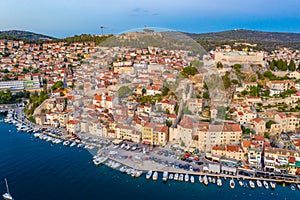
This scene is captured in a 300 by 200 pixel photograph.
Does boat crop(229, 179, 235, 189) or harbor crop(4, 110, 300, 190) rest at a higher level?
harbor crop(4, 110, 300, 190)

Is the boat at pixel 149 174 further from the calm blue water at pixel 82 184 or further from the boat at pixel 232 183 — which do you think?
the boat at pixel 232 183

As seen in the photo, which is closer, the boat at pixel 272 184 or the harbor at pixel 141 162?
the boat at pixel 272 184

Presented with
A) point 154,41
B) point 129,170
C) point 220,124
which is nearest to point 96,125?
point 129,170

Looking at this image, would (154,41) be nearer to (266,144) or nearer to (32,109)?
(266,144)

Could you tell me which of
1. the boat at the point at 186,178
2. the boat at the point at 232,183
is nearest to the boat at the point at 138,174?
the boat at the point at 186,178

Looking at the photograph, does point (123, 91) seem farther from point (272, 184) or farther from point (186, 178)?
point (272, 184)

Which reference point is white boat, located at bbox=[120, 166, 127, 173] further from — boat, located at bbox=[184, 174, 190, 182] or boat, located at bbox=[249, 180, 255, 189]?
boat, located at bbox=[249, 180, 255, 189]

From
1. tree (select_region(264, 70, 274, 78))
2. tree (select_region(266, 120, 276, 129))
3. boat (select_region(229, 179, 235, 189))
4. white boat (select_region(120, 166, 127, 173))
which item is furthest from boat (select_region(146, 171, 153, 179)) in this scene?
tree (select_region(264, 70, 274, 78))

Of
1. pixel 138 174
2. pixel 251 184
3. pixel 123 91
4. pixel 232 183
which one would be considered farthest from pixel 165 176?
pixel 123 91
